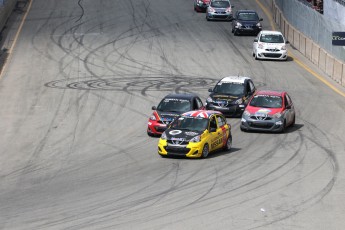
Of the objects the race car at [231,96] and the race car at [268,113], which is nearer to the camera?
the race car at [268,113]

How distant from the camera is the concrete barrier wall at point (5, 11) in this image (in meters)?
59.0

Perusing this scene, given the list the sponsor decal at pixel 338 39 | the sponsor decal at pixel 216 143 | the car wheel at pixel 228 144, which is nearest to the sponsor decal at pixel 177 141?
the sponsor decal at pixel 216 143

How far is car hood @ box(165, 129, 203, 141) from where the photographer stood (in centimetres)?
2973

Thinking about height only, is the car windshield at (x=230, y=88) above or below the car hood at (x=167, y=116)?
below

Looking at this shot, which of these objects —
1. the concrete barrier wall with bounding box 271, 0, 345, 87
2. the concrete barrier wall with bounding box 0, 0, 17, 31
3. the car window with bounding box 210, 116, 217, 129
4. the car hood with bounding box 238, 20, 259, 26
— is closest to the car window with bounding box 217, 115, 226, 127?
the car window with bounding box 210, 116, 217, 129

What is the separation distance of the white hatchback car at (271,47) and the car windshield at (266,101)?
654 inches

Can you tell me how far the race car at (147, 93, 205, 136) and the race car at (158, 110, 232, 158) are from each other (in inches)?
81.8

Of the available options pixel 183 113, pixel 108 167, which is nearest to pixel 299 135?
pixel 183 113

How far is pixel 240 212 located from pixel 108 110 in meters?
17.7

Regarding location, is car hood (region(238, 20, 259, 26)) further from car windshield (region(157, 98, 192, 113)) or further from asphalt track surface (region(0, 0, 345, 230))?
car windshield (region(157, 98, 192, 113))

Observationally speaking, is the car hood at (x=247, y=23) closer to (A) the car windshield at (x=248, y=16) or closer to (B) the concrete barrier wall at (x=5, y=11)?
(A) the car windshield at (x=248, y=16)

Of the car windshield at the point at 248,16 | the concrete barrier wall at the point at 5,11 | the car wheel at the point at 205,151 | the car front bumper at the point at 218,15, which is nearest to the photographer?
the car wheel at the point at 205,151

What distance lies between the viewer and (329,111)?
129ft

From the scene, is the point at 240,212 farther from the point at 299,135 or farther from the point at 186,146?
the point at 299,135
